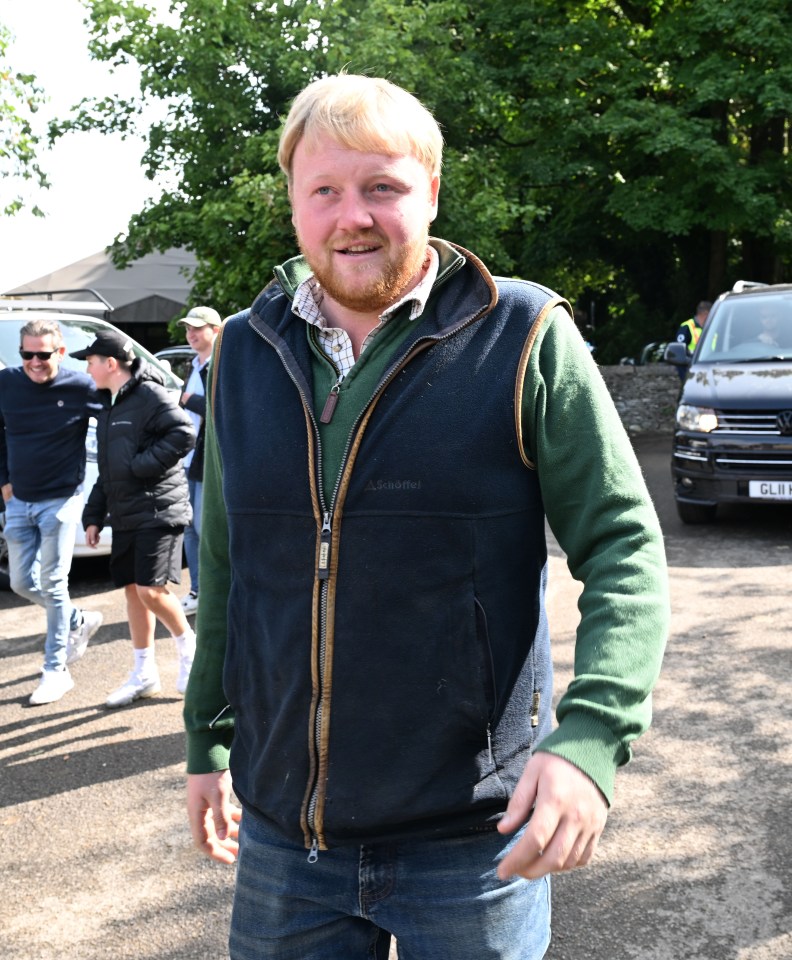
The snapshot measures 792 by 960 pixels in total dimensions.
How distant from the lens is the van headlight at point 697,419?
31.9ft

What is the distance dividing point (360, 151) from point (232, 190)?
16.4 meters

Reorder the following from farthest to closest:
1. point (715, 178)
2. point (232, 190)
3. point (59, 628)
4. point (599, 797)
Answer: point (715, 178), point (232, 190), point (59, 628), point (599, 797)

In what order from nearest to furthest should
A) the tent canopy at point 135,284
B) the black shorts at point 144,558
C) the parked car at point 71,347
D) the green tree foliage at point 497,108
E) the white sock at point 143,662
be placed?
the black shorts at point 144,558 → the white sock at point 143,662 → the parked car at point 71,347 → the green tree foliage at point 497,108 → the tent canopy at point 135,284

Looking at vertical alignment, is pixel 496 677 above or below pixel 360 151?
below

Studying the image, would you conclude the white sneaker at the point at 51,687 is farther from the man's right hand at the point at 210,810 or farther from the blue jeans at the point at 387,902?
the blue jeans at the point at 387,902

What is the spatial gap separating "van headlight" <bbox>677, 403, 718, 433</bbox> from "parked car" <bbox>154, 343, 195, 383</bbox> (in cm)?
804

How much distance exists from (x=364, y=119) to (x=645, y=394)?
18.0 m

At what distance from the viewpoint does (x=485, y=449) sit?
1747 millimetres

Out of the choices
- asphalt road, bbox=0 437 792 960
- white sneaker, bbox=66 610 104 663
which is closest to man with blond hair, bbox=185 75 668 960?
asphalt road, bbox=0 437 792 960

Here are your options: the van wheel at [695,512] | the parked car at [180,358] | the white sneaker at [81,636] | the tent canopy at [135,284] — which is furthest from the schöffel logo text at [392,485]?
the tent canopy at [135,284]

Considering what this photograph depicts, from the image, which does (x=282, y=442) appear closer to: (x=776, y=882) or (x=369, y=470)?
(x=369, y=470)

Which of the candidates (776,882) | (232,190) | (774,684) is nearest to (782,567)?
(774,684)

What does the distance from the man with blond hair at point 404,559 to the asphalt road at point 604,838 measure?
1.79 m

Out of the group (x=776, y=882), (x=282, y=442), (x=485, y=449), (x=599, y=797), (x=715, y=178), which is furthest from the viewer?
(x=715, y=178)
